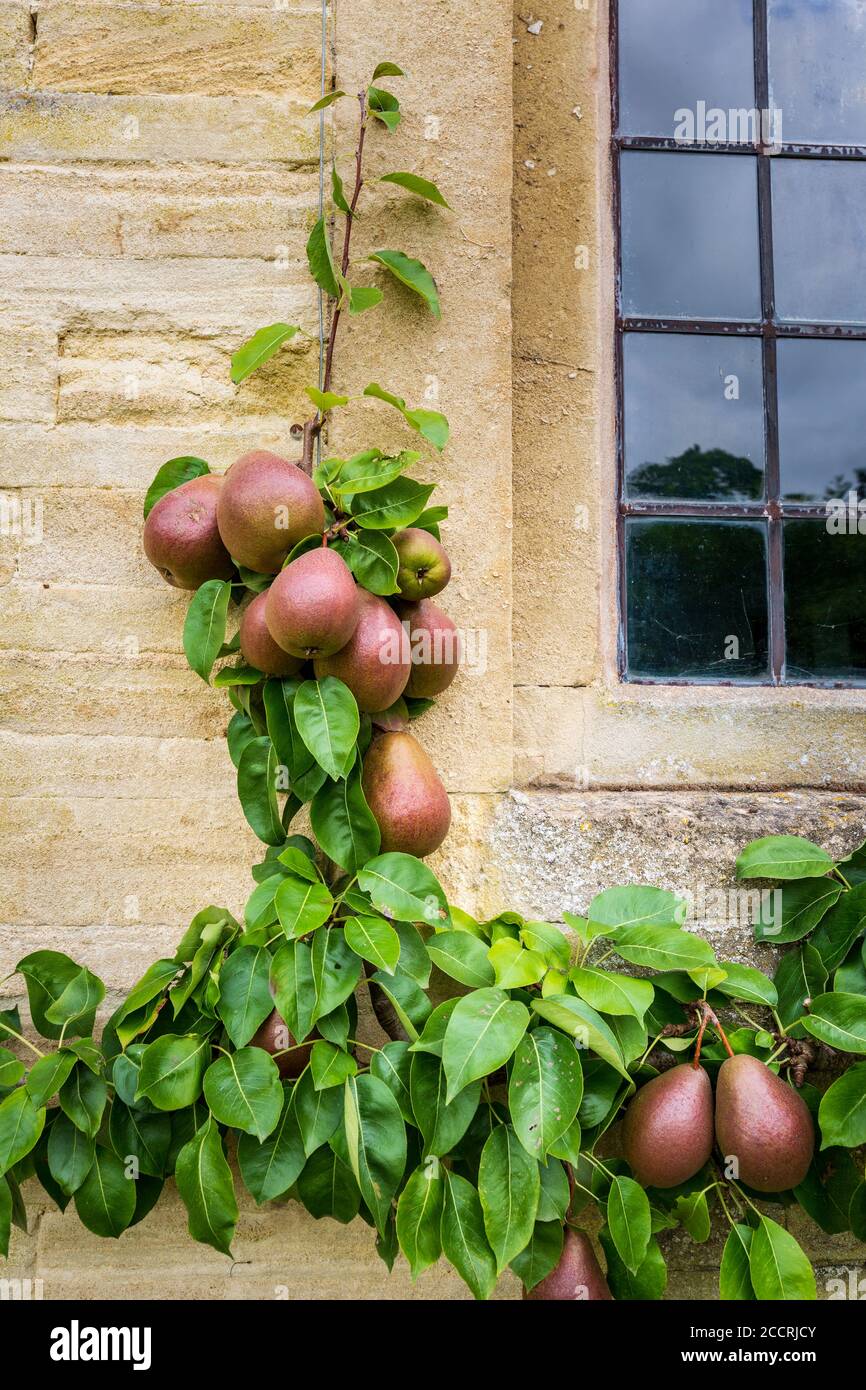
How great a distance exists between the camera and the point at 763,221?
6.11 feet

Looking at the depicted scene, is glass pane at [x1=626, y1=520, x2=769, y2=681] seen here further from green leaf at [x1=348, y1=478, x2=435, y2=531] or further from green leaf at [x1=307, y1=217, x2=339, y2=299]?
green leaf at [x1=307, y1=217, x2=339, y2=299]

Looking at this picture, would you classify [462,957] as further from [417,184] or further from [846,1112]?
[417,184]

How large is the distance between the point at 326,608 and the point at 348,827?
0.99ft

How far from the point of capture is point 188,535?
1.43 m

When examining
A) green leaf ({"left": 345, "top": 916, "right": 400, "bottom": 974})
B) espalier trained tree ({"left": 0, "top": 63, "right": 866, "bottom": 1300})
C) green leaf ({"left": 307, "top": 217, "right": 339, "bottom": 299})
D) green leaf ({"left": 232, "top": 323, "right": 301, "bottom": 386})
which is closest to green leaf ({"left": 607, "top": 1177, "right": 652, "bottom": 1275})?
espalier trained tree ({"left": 0, "top": 63, "right": 866, "bottom": 1300})

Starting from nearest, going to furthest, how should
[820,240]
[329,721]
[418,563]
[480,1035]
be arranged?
[480,1035] < [329,721] < [418,563] < [820,240]

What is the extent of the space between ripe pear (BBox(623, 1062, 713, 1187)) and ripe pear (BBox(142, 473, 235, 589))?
953 millimetres

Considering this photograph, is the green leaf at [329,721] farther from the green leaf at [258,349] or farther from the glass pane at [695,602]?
the glass pane at [695,602]

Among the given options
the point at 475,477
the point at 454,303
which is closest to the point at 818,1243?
the point at 475,477

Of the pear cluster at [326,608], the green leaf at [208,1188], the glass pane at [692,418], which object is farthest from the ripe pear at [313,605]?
the glass pane at [692,418]

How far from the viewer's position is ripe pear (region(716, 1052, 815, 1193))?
1.27 meters

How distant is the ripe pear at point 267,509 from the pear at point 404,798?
12.2 inches

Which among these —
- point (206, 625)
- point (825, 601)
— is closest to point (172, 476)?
point (206, 625)

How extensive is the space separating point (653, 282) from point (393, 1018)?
1.36 metres
